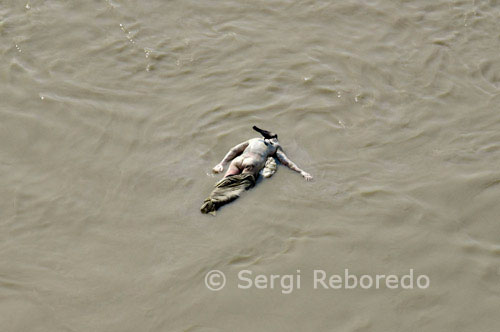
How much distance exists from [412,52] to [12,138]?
690cm

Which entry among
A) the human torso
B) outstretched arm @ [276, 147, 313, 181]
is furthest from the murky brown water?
the human torso

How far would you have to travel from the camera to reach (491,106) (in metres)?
9.13

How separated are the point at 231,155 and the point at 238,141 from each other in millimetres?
524

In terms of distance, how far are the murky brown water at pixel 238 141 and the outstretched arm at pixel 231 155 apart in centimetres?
19

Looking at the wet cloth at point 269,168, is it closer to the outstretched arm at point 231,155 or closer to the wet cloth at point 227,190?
the wet cloth at point 227,190

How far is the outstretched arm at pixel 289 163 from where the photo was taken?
25.3 feet

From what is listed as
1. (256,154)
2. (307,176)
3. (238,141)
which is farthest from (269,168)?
(238,141)

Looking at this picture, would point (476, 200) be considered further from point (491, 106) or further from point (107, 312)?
point (107, 312)

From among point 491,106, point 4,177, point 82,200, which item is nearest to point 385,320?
point 82,200

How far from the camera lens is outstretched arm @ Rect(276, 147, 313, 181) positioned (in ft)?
25.3

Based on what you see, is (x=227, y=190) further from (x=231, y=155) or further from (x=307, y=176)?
(x=307, y=176)

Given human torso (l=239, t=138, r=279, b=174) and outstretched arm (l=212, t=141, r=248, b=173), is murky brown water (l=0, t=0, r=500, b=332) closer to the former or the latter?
outstretched arm (l=212, t=141, r=248, b=173)

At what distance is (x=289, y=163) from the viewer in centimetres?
788

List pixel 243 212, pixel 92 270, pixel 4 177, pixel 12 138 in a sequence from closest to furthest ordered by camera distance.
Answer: pixel 92 270
pixel 243 212
pixel 4 177
pixel 12 138
